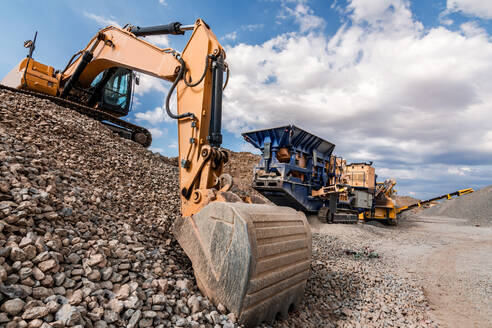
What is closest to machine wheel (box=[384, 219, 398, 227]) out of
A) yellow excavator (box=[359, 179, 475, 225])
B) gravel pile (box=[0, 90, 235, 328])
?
yellow excavator (box=[359, 179, 475, 225])

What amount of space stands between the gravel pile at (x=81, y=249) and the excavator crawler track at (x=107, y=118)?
345cm

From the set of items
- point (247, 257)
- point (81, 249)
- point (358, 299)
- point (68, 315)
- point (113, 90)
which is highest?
point (113, 90)

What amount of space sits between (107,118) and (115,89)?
1170 mm

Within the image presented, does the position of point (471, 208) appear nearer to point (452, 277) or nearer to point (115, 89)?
point (452, 277)

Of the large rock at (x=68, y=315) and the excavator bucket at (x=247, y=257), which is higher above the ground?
the excavator bucket at (x=247, y=257)

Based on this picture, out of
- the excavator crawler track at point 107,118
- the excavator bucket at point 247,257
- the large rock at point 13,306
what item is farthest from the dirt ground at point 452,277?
the excavator crawler track at point 107,118

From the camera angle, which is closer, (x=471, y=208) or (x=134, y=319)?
(x=134, y=319)

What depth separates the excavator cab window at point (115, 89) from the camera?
27.9 feet

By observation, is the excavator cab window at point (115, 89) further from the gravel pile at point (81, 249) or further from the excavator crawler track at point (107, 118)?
the gravel pile at point (81, 249)

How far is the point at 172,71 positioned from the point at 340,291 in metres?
4.08

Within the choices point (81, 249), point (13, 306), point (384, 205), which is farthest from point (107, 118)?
point (384, 205)

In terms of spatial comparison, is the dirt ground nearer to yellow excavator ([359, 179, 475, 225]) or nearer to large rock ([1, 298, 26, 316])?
large rock ([1, 298, 26, 316])

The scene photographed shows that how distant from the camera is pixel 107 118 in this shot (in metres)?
8.63

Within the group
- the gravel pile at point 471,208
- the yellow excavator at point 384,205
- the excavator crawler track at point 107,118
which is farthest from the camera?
the gravel pile at point 471,208
